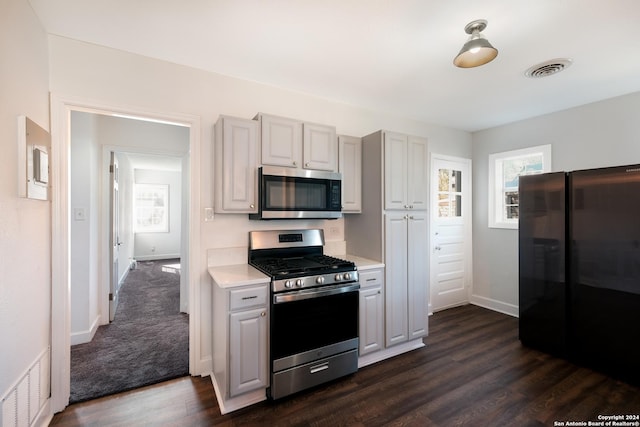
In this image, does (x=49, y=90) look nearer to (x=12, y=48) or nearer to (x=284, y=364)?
(x=12, y=48)

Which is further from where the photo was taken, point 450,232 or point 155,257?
point 155,257

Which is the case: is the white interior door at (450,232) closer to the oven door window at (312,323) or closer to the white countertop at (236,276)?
the oven door window at (312,323)

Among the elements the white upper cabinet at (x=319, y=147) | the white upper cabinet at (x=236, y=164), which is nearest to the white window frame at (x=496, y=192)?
the white upper cabinet at (x=319, y=147)

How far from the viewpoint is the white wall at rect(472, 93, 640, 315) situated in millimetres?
2912

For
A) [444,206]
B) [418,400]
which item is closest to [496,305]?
[444,206]

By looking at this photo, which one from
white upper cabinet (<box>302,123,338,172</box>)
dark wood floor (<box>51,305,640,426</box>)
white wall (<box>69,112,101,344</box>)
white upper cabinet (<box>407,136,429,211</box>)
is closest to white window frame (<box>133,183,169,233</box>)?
white wall (<box>69,112,101,344</box>)

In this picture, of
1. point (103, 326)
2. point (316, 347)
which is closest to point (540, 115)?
point (316, 347)

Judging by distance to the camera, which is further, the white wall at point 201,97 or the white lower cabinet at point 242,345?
the white wall at point 201,97

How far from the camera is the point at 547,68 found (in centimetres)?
236

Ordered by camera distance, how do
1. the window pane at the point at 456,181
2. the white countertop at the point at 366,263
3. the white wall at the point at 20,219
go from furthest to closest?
the window pane at the point at 456,181, the white countertop at the point at 366,263, the white wall at the point at 20,219

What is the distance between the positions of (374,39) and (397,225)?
1.60 metres

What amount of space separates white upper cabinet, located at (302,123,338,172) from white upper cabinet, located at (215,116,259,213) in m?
0.46

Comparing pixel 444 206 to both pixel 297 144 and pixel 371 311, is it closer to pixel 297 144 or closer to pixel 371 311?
pixel 371 311

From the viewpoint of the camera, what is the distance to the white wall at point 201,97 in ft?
6.68
